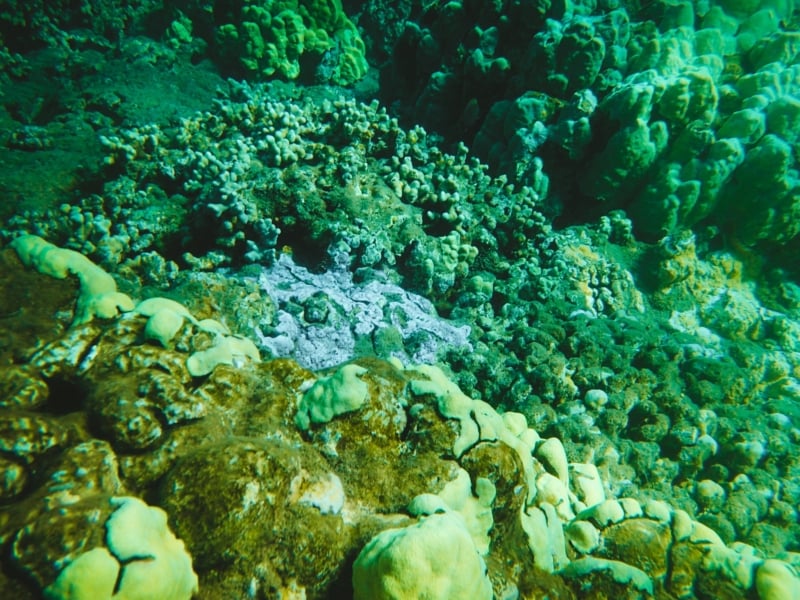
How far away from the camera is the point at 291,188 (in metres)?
4.08

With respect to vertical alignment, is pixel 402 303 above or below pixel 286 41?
below

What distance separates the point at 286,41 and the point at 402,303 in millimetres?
5984

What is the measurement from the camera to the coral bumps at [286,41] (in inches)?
286

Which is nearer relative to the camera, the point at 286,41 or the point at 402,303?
the point at 402,303

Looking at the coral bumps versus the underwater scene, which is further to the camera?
the coral bumps

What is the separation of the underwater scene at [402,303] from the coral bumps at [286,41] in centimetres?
6

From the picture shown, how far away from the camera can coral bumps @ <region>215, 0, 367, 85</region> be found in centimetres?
726

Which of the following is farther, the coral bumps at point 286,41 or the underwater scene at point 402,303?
the coral bumps at point 286,41

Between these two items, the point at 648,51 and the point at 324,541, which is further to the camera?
the point at 648,51

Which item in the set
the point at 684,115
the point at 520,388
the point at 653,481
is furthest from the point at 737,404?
the point at 684,115

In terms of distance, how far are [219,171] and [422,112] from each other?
341 cm

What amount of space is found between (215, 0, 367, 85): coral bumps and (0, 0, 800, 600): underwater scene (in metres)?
0.06

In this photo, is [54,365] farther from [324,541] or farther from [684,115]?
[684,115]

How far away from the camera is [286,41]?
738 cm
